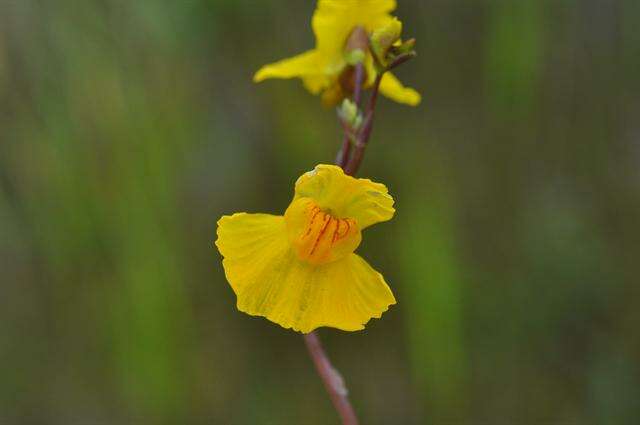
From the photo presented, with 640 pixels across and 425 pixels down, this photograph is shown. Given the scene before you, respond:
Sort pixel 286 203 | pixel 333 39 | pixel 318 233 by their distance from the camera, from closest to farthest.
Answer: pixel 318 233 → pixel 333 39 → pixel 286 203

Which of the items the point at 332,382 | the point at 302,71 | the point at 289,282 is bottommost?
→ the point at 332,382

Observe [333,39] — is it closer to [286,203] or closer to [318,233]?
[318,233]

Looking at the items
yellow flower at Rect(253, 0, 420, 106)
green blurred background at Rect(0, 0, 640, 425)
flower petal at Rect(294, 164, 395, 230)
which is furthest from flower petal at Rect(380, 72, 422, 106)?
green blurred background at Rect(0, 0, 640, 425)

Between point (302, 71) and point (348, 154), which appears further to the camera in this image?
point (302, 71)

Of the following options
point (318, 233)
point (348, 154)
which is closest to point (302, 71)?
point (348, 154)

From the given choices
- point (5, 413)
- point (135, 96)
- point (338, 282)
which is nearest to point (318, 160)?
point (135, 96)

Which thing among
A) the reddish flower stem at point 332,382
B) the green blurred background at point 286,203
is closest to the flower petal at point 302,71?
the reddish flower stem at point 332,382

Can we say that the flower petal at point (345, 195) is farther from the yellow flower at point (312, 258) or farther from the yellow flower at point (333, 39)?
the yellow flower at point (333, 39)
